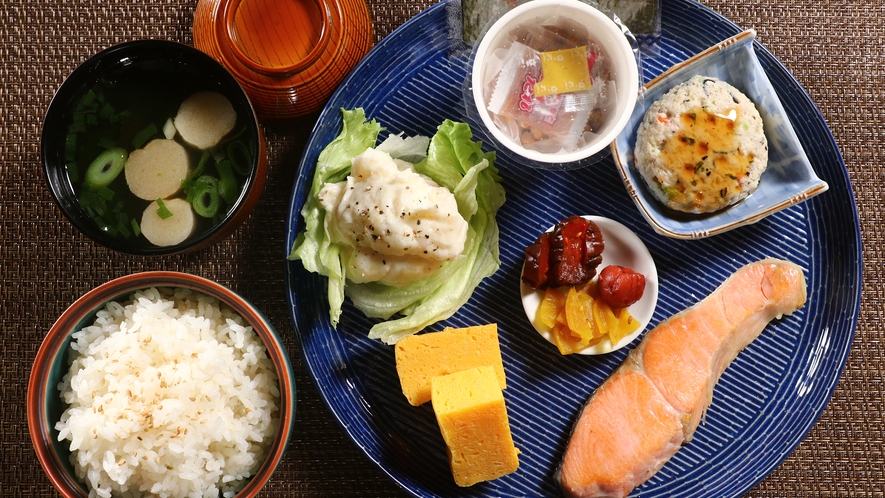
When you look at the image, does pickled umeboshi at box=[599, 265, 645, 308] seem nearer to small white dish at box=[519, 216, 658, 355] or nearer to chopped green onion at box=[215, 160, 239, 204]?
small white dish at box=[519, 216, 658, 355]

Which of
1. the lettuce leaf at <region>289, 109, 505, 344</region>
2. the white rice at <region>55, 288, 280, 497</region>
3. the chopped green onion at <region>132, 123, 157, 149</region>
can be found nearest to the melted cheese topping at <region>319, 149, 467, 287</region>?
the lettuce leaf at <region>289, 109, 505, 344</region>

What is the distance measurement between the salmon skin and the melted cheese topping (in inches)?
29.9

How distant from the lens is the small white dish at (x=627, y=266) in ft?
7.06

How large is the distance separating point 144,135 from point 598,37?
4.94ft

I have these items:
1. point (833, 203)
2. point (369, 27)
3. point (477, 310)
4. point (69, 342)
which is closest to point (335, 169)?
point (369, 27)

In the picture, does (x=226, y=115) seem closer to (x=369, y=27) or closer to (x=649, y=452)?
(x=369, y=27)

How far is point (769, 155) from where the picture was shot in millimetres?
2152

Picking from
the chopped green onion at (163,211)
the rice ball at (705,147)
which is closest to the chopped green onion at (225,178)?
the chopped green onion at (163,211)

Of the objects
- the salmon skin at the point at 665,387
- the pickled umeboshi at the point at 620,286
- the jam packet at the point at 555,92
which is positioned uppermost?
the jam packet at the point at 555,92

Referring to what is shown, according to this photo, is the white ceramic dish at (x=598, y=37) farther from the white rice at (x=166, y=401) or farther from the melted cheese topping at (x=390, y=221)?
the white rice at (x=166, y=401)

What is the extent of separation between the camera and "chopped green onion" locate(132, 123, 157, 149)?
6.70 ft

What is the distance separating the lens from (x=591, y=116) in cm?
Result: 205

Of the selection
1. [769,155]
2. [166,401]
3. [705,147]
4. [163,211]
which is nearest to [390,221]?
[163,211]

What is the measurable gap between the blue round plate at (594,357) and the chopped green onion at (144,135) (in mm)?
576
